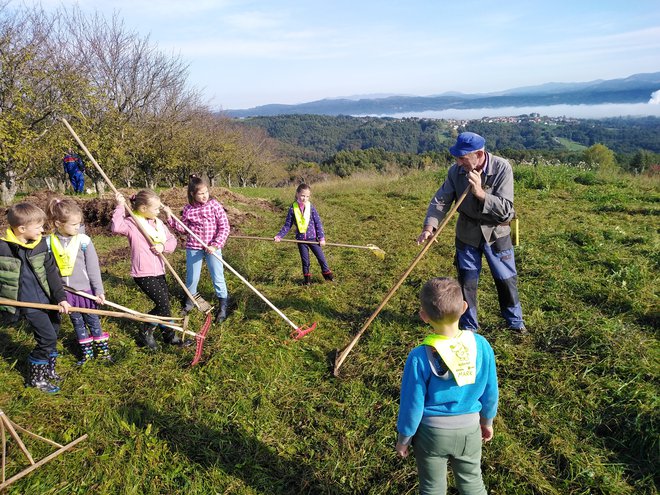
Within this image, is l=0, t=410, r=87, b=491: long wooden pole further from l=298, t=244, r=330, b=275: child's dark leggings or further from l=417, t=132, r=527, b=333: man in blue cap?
l=298, t=244, r=330, b=275: child's dark leggings

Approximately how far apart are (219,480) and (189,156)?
121 feet

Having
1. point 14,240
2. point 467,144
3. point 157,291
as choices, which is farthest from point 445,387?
point 14,240

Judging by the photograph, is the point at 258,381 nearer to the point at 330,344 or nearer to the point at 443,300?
the point at 330,344

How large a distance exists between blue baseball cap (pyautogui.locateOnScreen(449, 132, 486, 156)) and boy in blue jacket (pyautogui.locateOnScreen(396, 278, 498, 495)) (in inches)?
81.1

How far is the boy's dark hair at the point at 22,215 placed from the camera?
3.31 m

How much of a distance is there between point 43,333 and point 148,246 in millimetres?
1299

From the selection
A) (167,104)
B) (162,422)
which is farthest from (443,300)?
(167,104)

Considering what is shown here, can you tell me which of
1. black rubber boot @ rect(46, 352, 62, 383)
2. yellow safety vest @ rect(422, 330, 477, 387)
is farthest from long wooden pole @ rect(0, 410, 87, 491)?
yellow safety vest @ rect(422, 330, 477, 387)

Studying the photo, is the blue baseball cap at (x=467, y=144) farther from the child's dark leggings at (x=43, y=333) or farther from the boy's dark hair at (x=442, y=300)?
the child's dark leggings at (x=43, y=333)

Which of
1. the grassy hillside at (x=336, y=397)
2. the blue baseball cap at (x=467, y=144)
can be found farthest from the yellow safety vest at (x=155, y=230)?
the blue baseball cap at (x=467, y=144)

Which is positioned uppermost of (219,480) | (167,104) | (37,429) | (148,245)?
(167,104)

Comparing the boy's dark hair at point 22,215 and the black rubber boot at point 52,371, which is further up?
the boy's dark hair at point 22,215

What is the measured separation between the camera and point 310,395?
3803 millimetres

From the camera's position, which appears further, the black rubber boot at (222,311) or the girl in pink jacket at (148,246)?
the black rubber boot at (222,311)
